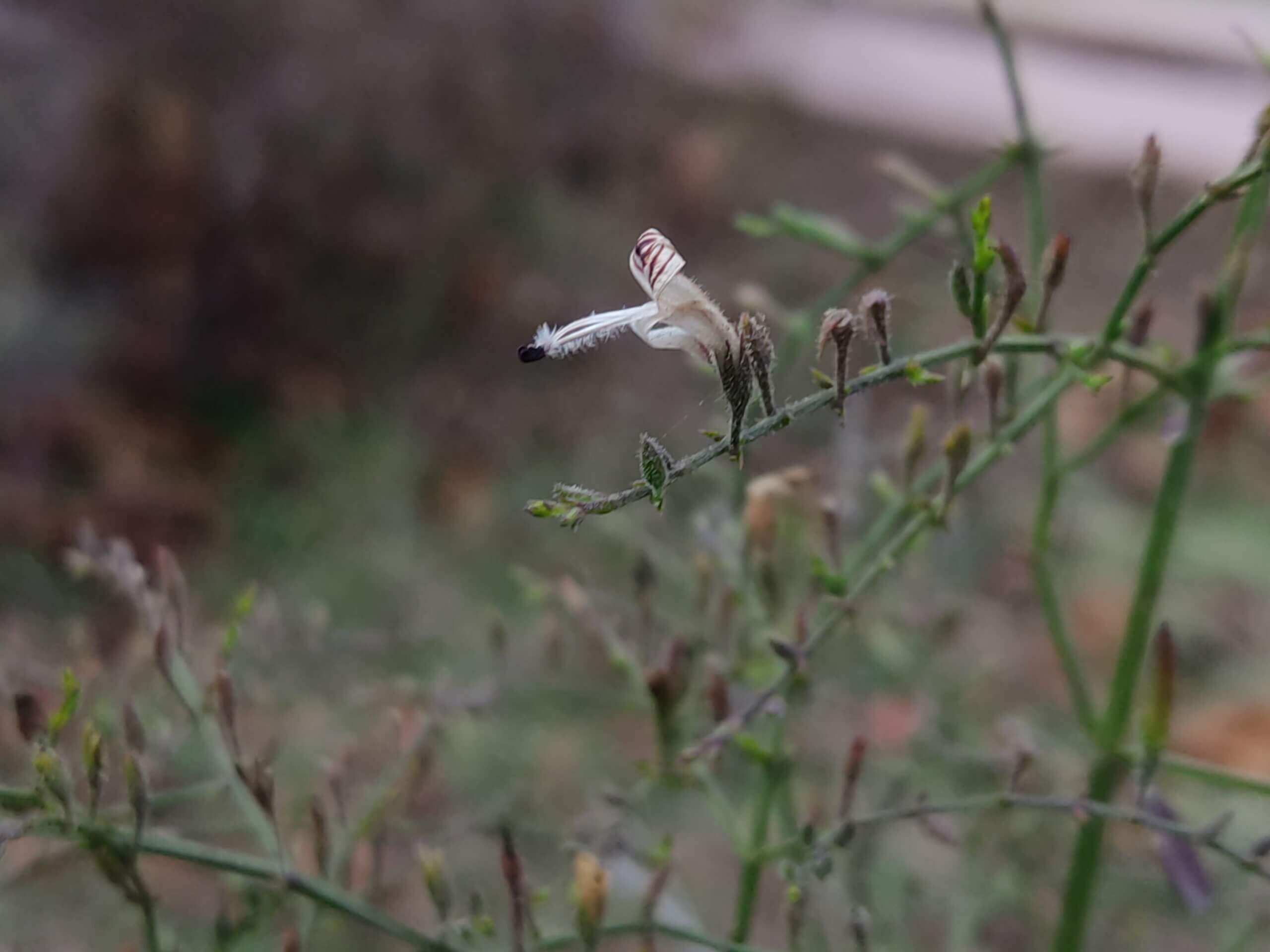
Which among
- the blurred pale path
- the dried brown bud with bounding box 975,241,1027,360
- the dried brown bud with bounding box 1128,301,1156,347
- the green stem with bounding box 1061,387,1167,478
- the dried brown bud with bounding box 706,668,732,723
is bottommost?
the dried brown bud with bounding box 706,668,732,723

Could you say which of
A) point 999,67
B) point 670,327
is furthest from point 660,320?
point 999,67

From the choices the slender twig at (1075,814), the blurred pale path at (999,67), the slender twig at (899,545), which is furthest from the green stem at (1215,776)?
the blurred pale path at (999,67)

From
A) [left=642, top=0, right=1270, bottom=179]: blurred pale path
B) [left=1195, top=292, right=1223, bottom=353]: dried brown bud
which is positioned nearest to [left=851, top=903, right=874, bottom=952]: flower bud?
[left=1195, top=292, right=1223, bottom=353]: dried brown bud

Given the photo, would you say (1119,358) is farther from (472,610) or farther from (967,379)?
(472,610)

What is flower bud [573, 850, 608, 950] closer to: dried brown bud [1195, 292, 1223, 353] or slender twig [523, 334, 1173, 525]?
slender twig [523, 334, 1173, 525]

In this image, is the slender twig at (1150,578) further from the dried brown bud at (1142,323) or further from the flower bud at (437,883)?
the flower bud at (437,883)
